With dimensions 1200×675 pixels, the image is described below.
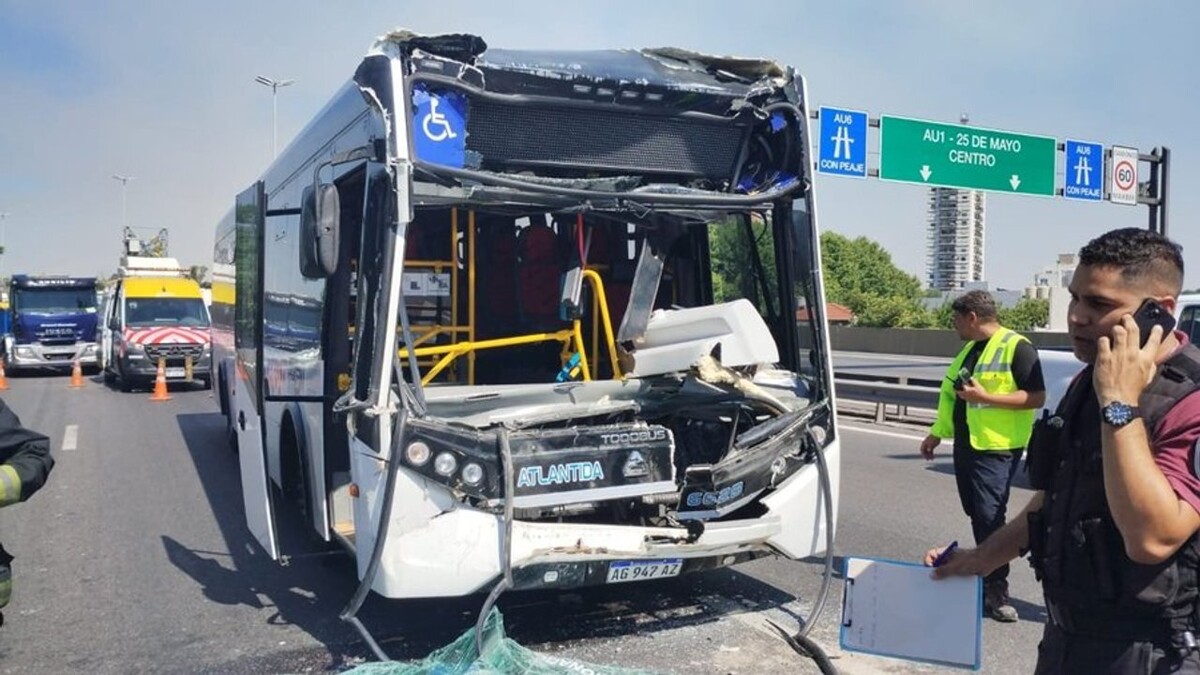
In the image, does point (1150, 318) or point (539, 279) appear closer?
point (1150, 318)

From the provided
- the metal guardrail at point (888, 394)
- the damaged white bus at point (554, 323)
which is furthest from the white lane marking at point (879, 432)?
the damaged white bus at point (554, 323)

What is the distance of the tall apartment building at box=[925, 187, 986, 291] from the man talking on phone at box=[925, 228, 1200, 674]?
419 feet

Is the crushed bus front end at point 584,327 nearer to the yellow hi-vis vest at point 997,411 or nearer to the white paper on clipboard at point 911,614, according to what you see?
the yellow hi-vis vest at point 997,411

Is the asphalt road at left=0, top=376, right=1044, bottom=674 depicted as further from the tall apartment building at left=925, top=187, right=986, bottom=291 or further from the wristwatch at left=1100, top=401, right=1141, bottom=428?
the tall apartment building at left=925, top=187, right=986, bottom=291

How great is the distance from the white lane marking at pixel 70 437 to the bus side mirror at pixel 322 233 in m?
10.1

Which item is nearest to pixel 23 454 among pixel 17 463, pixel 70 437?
pixel 17 463

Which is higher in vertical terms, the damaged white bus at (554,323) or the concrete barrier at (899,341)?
the damaged white bus at (554,323)

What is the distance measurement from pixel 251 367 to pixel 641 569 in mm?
3658

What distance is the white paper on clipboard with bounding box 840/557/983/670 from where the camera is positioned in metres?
3.00

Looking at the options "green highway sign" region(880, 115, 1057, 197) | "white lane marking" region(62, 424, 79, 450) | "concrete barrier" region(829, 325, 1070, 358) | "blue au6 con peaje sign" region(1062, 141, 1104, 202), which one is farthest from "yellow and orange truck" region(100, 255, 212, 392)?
"concrete barrier" region(829, 325, 1070, 358)

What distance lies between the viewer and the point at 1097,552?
96.3 inches

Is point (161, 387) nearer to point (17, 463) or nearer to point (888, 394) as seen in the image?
point (888, 394)

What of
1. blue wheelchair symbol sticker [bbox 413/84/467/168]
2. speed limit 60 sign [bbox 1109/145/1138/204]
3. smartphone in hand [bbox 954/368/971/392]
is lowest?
smartphone in hand [bbox 954/368/971/392]

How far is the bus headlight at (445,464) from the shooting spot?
4.82 m
